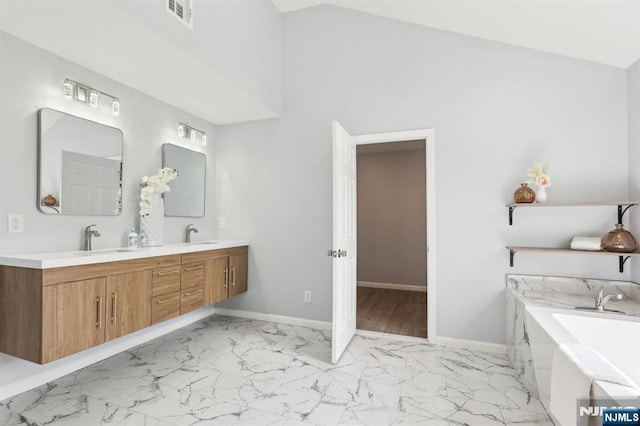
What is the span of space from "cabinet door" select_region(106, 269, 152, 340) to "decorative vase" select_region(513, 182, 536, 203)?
3083 mm

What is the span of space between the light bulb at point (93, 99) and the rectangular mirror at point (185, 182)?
0.72 metres

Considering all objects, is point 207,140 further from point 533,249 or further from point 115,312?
point 533,249

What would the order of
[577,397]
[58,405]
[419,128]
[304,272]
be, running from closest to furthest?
[577,397]
[58,405]
[419,128]
[304,272]

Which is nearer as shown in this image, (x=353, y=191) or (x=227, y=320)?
(x=353, y=191)

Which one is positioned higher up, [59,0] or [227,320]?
[59,0]

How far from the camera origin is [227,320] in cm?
358

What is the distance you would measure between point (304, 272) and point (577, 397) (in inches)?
99.1

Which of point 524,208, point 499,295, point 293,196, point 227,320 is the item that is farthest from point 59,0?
point 499,295

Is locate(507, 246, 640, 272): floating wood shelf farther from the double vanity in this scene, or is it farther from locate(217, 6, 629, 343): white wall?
the double vanity

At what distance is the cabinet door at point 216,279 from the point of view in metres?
3.06

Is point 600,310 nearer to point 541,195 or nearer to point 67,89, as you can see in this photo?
point 541,195

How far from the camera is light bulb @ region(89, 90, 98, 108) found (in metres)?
2.47

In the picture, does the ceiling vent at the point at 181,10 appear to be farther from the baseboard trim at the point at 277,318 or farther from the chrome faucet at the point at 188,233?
the baseboard trim at the point at 277,318

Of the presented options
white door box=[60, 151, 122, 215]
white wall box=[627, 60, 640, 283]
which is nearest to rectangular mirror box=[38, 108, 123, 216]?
white door box=[60, 151, 122, 215]
